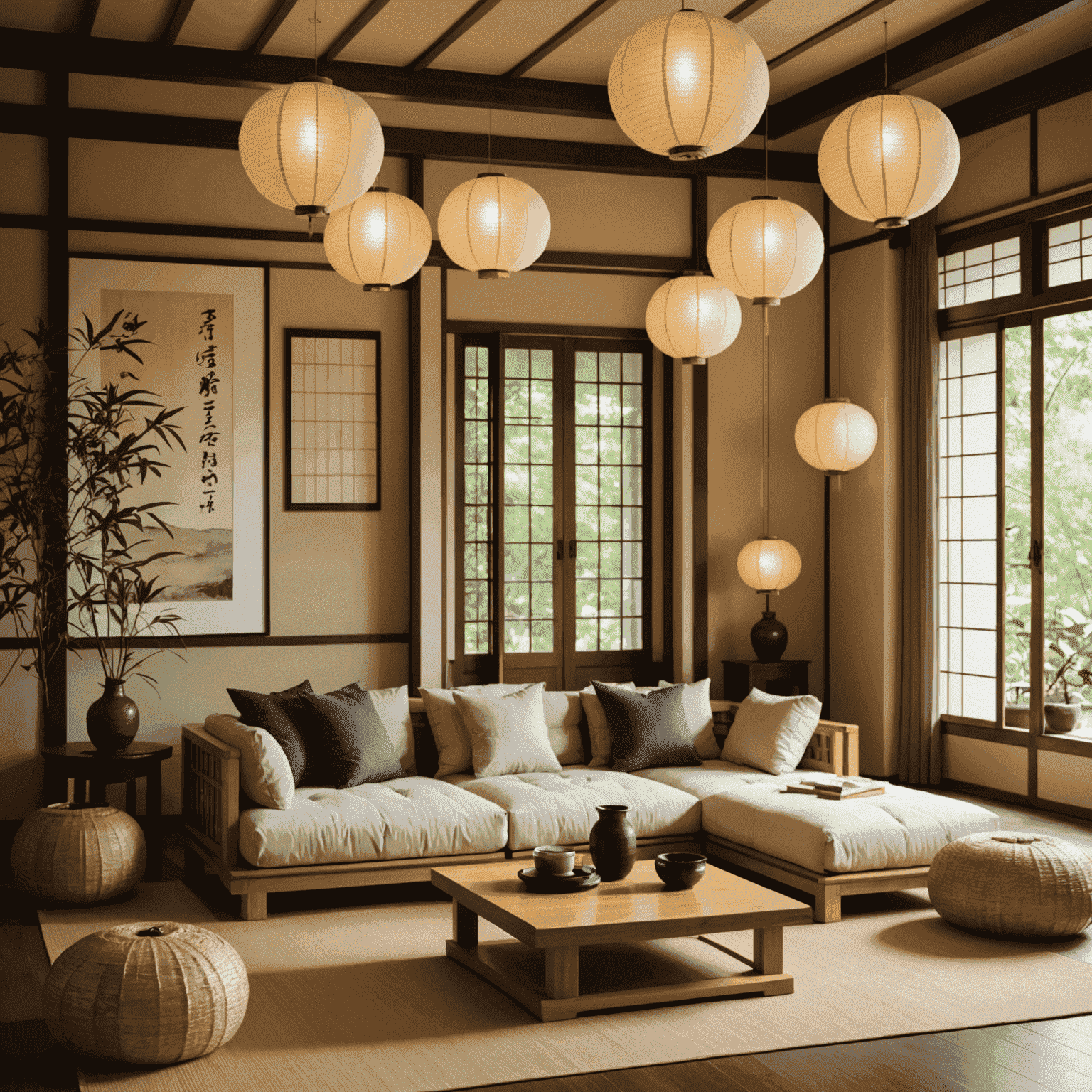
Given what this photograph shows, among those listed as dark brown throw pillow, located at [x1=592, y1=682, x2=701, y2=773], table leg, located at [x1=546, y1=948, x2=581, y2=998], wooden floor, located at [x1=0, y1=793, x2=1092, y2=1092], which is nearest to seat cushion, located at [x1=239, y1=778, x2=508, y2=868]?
dark brown throw pillow, located at [x1=592, y1=682, x2=701, y2=773]

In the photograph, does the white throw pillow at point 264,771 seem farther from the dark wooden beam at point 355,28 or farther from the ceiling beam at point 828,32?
the ceiling beam at point 828,32

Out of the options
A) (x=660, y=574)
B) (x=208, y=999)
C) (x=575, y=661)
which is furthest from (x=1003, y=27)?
(x=208, y=999)

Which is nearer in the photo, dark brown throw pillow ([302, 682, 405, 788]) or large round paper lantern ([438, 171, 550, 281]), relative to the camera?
large round paper lantern ([438, 171, 550, 281])

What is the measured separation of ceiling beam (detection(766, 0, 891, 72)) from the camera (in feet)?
18.5

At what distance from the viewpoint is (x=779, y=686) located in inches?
280

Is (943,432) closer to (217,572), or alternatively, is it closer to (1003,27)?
(1003,27)

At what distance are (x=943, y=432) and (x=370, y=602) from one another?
325 centimetres

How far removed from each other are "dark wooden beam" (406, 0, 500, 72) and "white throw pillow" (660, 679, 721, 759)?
10.1ft

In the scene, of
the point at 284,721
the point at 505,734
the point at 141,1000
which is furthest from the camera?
the point at 505,734

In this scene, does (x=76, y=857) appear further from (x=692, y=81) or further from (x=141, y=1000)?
(x=692, y=81)

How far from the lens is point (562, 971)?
12.3 ft

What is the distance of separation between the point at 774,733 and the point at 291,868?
2.20 m

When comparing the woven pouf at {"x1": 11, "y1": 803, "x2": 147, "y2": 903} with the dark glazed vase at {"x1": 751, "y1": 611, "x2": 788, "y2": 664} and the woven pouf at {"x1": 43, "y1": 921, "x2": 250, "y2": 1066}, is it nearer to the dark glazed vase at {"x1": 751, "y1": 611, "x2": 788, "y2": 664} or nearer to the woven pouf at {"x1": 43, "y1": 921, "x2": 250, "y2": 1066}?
the woven pouf at {"x1": 43, "y1": 921, "x2": 250, "y2": 1066}

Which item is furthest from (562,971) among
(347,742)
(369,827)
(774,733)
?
(774,733)
